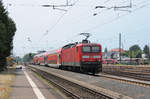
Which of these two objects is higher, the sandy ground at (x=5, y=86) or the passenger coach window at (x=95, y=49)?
the passenger coach window at (x=95, y=49)

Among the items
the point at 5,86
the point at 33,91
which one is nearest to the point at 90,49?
the point at 5,86

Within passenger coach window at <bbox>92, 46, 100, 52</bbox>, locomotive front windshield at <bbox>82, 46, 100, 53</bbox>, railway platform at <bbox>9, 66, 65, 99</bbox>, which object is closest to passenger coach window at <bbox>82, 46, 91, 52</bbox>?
locomotive front windshield at <bbox>82, 46, 100, 53</bbox>

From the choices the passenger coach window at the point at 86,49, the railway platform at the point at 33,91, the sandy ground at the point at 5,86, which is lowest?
the railway platform at the point at 33,91

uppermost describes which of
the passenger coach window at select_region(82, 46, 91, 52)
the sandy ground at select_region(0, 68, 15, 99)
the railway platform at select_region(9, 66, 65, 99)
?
the passenger coach window at select_region(82, 46, 91, 52)

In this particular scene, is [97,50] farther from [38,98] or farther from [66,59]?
[38,98]

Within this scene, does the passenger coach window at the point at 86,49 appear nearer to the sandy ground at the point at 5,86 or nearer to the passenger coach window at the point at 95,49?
the passenger coach window at the point at 95,49

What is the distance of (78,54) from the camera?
26781mm

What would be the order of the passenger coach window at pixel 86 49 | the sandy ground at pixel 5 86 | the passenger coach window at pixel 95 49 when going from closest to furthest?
the sandy ground at pixel 5 86, the passenger coach window at pixel 86 49, the passenger coach window at pixel 95 49

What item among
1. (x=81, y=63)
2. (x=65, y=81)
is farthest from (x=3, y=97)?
(x=81, y=63)

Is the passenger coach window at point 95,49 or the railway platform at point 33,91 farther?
the passenger coach window at point 95,49

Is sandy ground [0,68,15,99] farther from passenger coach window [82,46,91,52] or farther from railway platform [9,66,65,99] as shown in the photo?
passenger coach window [82,46,91,52]

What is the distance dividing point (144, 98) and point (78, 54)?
16.9 meters

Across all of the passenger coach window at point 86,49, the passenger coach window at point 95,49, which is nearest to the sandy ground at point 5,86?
the passenger coach window at point 86,49

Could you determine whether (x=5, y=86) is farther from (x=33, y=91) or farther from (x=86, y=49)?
(x=86, y=49)
